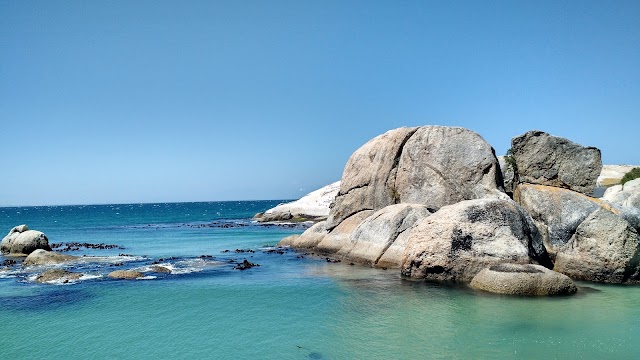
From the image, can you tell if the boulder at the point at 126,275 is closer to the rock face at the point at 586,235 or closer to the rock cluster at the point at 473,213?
the rock cluster at the point at 473,213

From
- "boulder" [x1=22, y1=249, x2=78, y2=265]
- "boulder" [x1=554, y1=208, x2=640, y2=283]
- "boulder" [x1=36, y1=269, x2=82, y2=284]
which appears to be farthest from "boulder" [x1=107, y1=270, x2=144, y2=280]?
"boulder" [x1=554, y1=208, x2=640, y2=283]

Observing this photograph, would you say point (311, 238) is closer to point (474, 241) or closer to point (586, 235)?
point (474, 241)

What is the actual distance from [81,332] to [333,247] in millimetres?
19182

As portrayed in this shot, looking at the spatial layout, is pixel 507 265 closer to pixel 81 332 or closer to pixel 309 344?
pixel 309 344

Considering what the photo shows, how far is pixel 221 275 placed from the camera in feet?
83.1

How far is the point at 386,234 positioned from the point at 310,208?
50574 millimetres

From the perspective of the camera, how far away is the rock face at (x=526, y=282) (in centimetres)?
1736

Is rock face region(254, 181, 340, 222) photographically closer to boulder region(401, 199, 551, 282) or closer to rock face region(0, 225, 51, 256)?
rock face region(0, 225, 51, 256)

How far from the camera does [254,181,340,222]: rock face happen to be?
74375 millimetres

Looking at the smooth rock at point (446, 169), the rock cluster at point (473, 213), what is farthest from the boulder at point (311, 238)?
the smooth rock at point (446, 169)

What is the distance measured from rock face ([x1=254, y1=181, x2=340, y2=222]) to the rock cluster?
38139 mm

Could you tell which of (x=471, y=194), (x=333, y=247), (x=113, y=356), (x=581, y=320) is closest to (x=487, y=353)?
(x=581, y=320)

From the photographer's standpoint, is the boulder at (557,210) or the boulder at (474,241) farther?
the boulder at (557,210)

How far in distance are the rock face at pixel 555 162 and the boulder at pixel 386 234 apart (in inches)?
244
